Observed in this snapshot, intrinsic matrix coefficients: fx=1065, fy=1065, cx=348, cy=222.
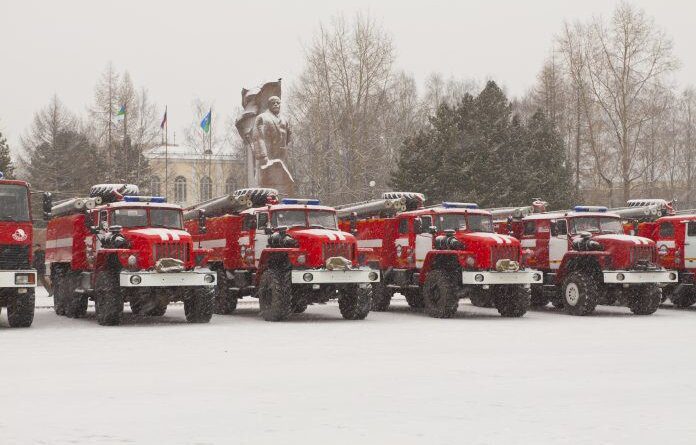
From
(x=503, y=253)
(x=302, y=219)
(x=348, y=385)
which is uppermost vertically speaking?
(x=302, y=219)

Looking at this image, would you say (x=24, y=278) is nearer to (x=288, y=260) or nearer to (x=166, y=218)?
(x=166, y=218)

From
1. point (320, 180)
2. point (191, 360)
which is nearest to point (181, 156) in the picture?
point (320, 180)

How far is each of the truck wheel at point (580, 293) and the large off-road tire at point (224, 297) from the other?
7674 mm

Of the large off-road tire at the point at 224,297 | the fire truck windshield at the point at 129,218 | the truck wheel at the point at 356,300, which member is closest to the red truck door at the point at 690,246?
the truck wheel at the point at 356,300

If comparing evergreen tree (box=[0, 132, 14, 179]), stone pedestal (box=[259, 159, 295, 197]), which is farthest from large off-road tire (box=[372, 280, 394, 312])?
evergreen tree (box=[0, 132, 14, 179])

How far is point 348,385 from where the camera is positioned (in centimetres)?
1164

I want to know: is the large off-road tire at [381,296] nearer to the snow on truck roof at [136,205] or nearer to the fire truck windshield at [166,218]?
the fire truck windshield at [166,218]

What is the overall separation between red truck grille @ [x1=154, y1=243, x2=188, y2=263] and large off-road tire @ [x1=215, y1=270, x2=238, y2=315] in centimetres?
365

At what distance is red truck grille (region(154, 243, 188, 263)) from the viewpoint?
2092 centimetres

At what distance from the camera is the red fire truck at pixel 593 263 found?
2383 cm

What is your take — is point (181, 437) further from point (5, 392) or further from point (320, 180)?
point (320, 180)

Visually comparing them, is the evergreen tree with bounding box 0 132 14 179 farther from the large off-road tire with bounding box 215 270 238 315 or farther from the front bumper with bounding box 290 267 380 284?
the front bumper with bounding box 290 267 380 284

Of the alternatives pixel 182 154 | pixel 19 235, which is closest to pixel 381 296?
pixel 19 235

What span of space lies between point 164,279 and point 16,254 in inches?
108
